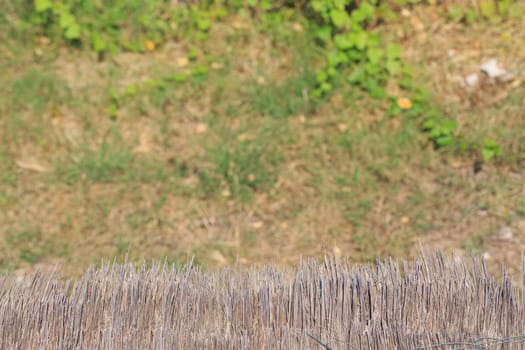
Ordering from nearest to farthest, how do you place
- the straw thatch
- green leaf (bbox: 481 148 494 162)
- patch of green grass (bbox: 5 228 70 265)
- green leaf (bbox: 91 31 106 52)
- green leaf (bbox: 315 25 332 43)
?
the straw thatch → patch of green grass (bbox: 5 228 70 265) → green leaf (bbox: 481 148 494 162) → green leaf (bbox: 315 25 332 43) → green leaf (bbox: 91 31 106 52)

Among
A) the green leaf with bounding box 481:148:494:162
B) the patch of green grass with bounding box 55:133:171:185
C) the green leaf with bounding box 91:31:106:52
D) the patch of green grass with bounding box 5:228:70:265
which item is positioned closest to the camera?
the patch of green grass with bounding box 5:228:70:265

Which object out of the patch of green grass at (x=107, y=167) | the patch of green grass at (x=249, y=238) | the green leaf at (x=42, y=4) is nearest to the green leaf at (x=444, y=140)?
the patch of green grass at (x=249, y=238)

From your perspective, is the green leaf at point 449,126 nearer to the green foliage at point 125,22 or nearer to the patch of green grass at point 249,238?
the patch of green grass at point 249,238

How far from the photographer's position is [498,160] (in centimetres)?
368

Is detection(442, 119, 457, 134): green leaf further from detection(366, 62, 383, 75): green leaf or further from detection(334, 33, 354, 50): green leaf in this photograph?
detection(334, 33, 354, 50): green leaf

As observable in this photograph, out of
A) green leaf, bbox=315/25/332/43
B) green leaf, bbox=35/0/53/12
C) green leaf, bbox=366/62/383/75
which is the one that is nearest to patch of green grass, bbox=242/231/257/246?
green leaf, bbox=366/62/383/75

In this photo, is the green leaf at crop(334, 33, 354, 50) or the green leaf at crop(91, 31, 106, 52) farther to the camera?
the green leaf at crop(91, 31, 106, 52)

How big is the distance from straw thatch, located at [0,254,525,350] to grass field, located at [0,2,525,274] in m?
1.22

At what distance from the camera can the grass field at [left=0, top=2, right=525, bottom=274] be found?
139 inches

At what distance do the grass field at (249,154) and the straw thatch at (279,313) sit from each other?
1.22 m

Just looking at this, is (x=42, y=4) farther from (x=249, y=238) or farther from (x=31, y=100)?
(x=249, y=238)

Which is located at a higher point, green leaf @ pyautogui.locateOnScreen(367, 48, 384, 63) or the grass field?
green leaf @ pyautogui.locateOnScreen(367, 48, 384, 63)

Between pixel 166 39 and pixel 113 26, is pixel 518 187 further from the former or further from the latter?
pixel 113 26

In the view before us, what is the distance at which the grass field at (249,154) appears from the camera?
11.6 ft
